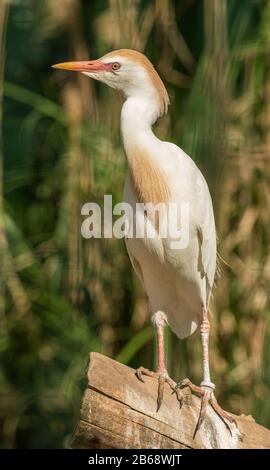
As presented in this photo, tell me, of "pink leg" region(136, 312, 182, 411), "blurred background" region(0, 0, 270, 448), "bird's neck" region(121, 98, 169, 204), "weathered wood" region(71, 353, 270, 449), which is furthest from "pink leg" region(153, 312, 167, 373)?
"blurred background" region(0, 0, 270, 448)

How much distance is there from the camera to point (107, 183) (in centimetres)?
307

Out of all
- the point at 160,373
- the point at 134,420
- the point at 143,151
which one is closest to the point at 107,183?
the point at 143,151

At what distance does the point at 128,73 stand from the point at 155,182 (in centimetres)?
24

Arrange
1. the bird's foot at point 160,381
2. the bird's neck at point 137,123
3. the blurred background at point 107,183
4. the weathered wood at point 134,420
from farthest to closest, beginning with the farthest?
the blurred background at point 107,183, the bird's neck at point 137,123, the bird's foot at point 160,381, the weathered wood at point 134,420

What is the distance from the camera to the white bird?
2.12 meters

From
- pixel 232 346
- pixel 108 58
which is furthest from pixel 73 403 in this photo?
pixel 108 58

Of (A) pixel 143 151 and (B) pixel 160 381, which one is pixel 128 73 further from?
(B) pixel 160 381

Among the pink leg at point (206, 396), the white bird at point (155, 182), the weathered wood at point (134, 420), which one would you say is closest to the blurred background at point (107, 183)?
the white bird at point (155, 182)

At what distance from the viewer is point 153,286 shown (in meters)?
2.24

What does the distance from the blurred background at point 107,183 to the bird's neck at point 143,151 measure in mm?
748

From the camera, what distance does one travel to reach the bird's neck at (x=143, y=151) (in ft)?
6.94

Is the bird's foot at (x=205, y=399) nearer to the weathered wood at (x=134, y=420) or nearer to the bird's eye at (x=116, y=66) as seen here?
the weathered wood at (x=134, y=420)

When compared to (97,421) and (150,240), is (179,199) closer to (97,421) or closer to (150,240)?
(150,240)

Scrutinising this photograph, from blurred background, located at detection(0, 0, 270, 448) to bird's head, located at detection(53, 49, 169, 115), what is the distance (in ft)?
2.47
